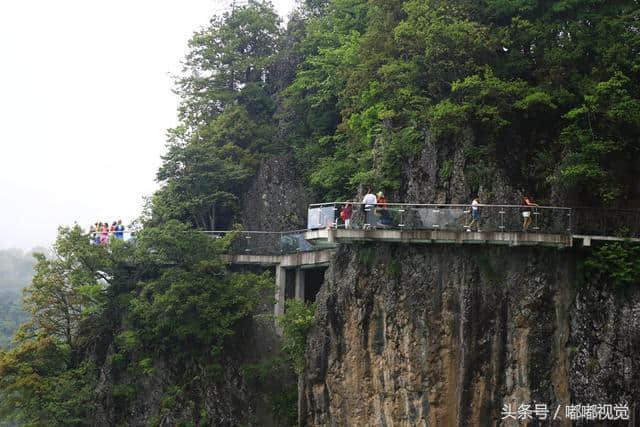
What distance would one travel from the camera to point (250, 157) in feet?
131

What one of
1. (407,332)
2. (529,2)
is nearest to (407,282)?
(407,332)

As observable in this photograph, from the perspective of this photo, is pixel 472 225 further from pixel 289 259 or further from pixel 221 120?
pixel 221 120

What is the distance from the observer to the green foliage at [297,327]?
2988 cm

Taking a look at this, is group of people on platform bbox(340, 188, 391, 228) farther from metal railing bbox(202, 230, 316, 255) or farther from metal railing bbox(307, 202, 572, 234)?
metal railing bbox(202, 230, 316, 255)

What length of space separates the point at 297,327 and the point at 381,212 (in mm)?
6571

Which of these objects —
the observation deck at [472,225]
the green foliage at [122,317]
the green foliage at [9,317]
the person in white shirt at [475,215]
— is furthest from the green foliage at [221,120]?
the green foliage at [9,317]

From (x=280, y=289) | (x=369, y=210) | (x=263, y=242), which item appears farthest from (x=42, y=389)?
(x=369, y=210)

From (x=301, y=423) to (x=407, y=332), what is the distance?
6.97m

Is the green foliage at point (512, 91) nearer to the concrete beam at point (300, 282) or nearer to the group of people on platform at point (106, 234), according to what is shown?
the concrete beam at point (300, 282)

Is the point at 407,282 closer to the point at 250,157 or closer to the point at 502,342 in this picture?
the point at 502,342

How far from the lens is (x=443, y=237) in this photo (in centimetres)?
2516

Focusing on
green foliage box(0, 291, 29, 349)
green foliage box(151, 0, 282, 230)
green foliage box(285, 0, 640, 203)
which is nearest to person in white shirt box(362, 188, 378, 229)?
green foliage box(285, 0, 640, 203)

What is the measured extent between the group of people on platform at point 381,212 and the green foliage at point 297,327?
532 centimetres

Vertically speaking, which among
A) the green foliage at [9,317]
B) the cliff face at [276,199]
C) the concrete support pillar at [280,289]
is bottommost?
the green foliage at [9,317]
